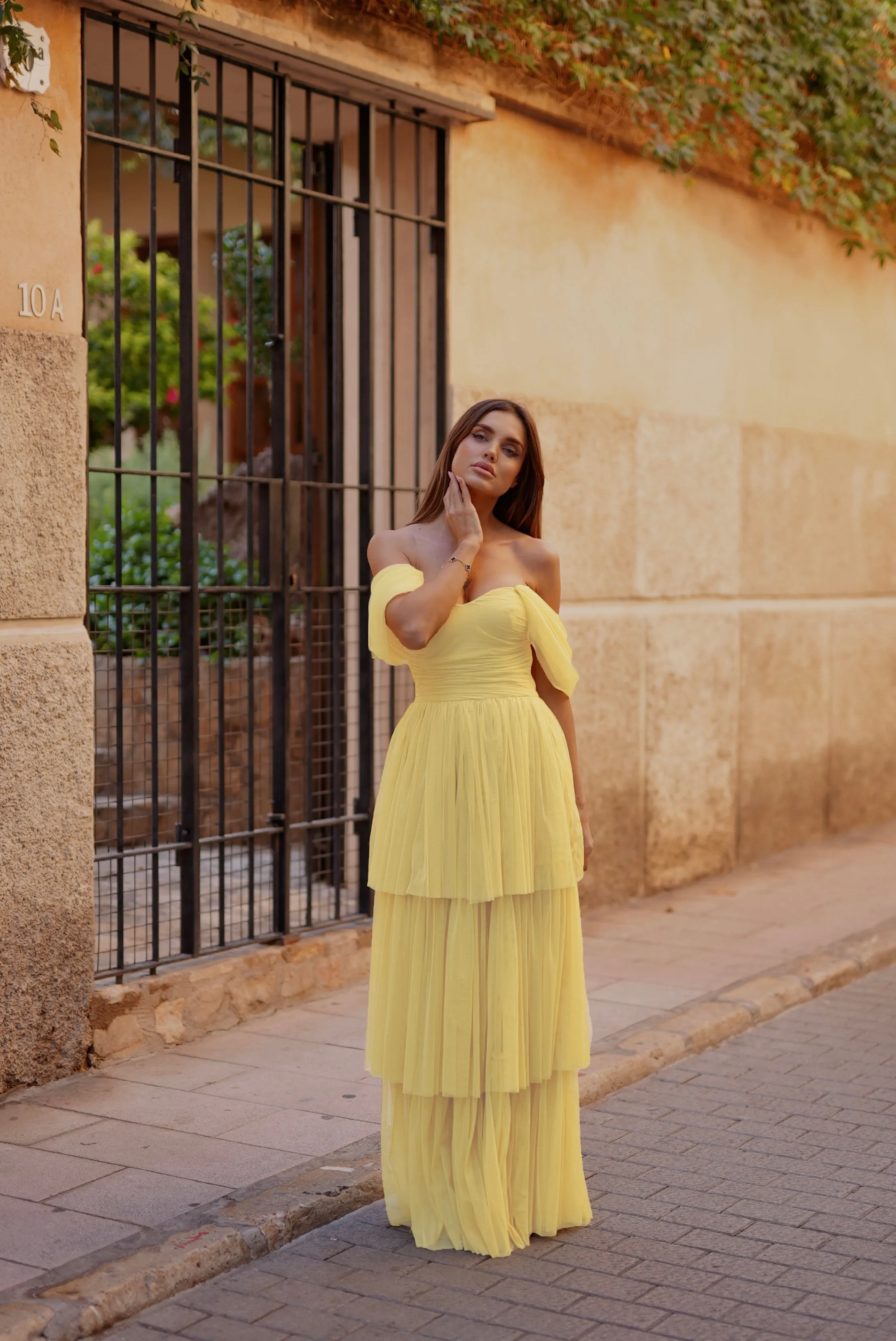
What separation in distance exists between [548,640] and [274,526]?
8.90 ft

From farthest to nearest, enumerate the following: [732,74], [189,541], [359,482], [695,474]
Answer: [695,474]
[732,74]
[359,482]
[189,541]

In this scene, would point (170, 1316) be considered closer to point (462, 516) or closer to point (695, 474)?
point (462, 516)

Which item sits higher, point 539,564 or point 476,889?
point 539,564

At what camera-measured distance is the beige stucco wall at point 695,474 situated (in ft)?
27.1

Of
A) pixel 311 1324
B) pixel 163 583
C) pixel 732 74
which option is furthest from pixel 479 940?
pixel 163 583

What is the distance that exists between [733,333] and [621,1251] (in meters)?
6.58

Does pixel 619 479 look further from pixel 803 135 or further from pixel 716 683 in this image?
pixel 803 135

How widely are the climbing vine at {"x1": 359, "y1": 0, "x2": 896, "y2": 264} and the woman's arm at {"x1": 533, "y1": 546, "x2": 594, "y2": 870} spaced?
10.8ft

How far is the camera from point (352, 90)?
281 inches

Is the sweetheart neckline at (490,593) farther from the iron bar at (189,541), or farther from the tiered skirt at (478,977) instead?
the iron bar at (189,541)

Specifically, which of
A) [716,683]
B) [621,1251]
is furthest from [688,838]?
[621,1251]

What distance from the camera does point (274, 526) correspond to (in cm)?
695

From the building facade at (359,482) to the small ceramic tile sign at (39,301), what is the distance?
0.9 inches

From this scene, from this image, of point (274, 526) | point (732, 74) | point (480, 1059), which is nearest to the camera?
point (480, 1059)
